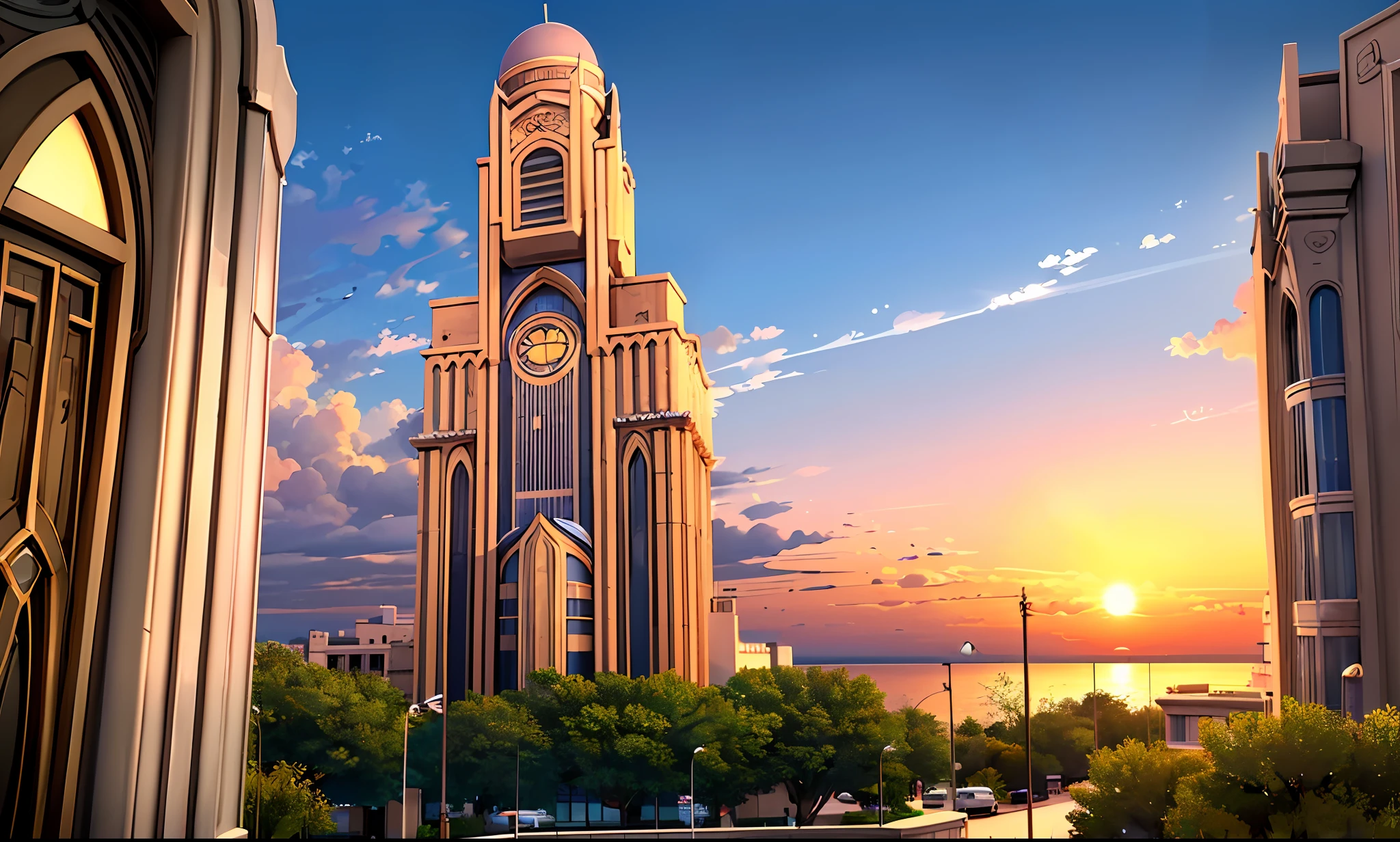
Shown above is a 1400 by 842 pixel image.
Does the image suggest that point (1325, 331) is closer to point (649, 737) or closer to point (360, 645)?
point (649, 737)

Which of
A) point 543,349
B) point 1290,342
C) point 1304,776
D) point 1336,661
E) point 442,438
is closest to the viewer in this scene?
point 1304,776

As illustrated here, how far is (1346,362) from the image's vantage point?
28734 millimetres

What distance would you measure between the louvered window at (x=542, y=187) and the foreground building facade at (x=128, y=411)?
41773 mm

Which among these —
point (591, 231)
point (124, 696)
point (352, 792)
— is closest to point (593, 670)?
point (352, 792)

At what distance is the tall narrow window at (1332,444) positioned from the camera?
28766 mm

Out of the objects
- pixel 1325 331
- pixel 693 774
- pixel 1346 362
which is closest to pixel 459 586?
pixel 693 774

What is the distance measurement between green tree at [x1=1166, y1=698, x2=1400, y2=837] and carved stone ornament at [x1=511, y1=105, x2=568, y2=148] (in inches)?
1778

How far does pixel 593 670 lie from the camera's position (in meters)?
51.8

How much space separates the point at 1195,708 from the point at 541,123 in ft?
142

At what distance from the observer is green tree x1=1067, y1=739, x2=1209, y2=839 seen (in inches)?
1240

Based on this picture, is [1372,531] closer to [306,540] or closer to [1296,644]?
[1296,644]

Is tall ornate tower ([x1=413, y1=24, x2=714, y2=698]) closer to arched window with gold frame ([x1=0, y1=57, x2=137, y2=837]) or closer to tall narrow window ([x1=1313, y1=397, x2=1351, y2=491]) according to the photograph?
tall narrow window ([x1=1313, y1=397, x2=1351, y2=491])

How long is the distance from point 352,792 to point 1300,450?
4028 centimetres

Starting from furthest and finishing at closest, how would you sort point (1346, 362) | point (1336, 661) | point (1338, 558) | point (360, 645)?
point (360, 645), point (1346, 362), point (1338, 558), point (1336, 661)
